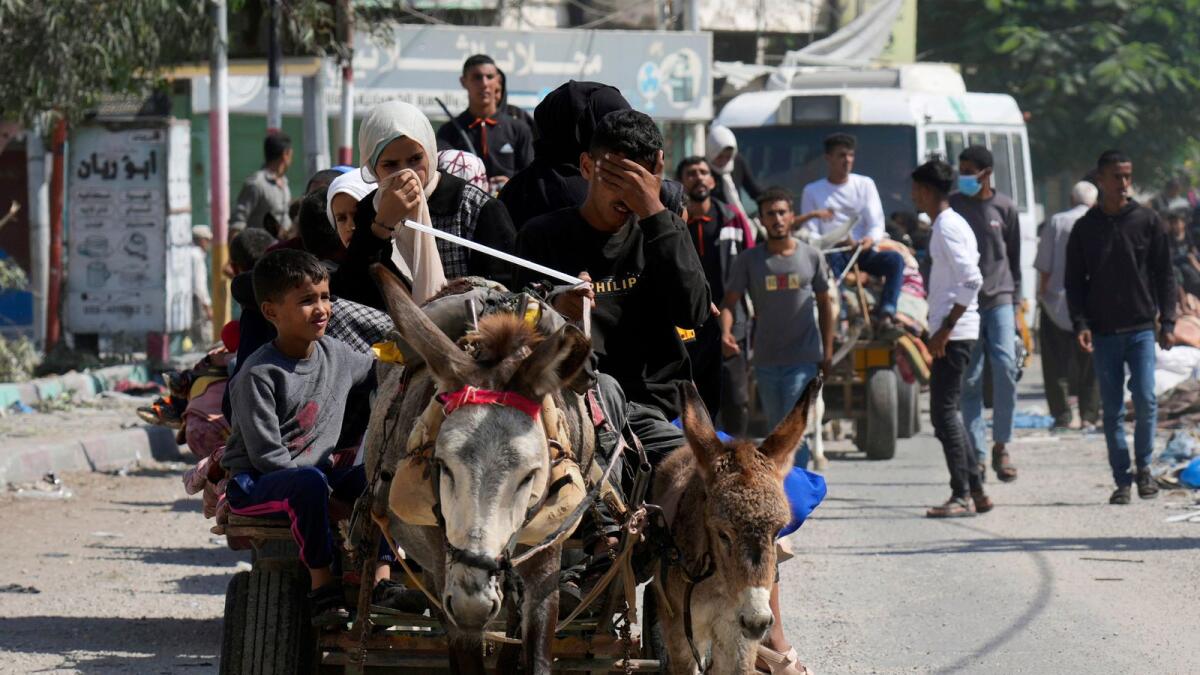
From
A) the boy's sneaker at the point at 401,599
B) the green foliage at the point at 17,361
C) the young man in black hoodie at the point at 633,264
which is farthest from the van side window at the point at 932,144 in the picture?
the boy's sneaker at the point at 401,599

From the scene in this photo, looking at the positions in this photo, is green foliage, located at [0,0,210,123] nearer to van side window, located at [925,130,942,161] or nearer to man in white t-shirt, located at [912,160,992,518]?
man in white t-shirt, located at [912,160,992,518]

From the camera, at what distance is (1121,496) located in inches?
469

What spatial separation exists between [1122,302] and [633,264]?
6.98 metres

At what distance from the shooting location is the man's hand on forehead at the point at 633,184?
565cm

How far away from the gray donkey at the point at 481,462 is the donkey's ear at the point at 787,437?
55cm

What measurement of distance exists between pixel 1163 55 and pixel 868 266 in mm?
18807

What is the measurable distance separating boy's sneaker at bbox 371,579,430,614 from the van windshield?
44.7 ft

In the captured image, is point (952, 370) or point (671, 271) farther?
point (952, 370)

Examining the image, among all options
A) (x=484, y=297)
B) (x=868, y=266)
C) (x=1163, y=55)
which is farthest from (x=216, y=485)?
(x=1163, y=55)

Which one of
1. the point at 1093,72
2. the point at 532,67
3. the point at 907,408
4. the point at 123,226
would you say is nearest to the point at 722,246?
the point at 907,408

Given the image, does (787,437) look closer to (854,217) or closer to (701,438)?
(701,438)

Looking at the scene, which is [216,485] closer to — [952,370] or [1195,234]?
[952,370]

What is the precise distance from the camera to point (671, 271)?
18.4 ft

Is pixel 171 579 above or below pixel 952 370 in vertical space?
below
